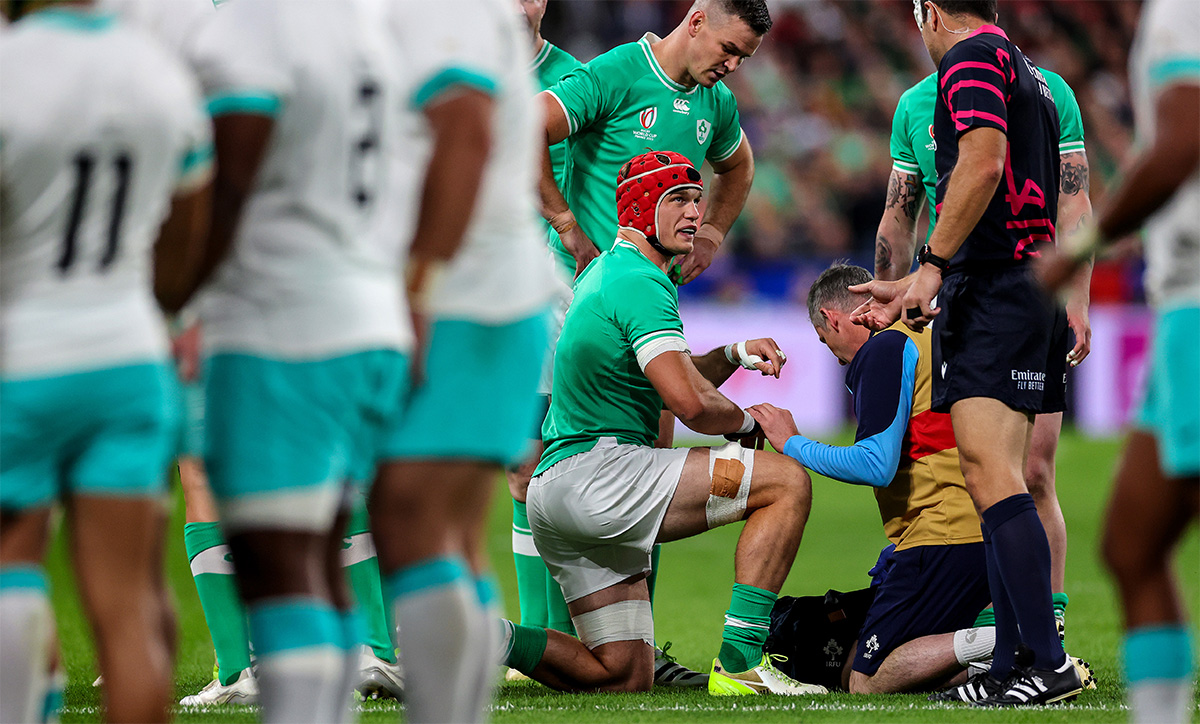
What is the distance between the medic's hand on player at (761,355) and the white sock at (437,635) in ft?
7.72

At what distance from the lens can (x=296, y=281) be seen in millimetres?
2654

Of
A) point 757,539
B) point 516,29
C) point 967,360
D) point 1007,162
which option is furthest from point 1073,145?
point 516,29

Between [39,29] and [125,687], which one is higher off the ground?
[39,29]

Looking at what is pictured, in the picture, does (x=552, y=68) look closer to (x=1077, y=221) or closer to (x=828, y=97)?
(x=1077, y=221)

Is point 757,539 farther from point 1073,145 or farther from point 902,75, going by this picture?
point 902,75

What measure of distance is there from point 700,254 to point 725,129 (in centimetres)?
60

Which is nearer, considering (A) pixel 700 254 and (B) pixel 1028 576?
(B) pixel 1028 576

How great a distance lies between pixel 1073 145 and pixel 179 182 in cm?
394

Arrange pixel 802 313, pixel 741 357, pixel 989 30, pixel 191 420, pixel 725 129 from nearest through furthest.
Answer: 1. pixel 191 420
2. pixel 989 30
3. pixel 741 357
4. pixel 725 129
5. pixel 802 313

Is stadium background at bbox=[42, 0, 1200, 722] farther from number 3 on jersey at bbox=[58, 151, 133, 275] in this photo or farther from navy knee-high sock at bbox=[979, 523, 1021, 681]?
number 3 on jersey at bbox=[58, 151, 133, 275]

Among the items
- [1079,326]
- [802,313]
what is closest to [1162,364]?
[1079,326]

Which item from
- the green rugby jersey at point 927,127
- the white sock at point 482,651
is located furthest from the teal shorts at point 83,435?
the green rugby jersey at point 927,127

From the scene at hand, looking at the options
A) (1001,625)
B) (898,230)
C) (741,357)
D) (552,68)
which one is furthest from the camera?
(552,68)

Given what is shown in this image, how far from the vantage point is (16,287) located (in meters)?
2.47
